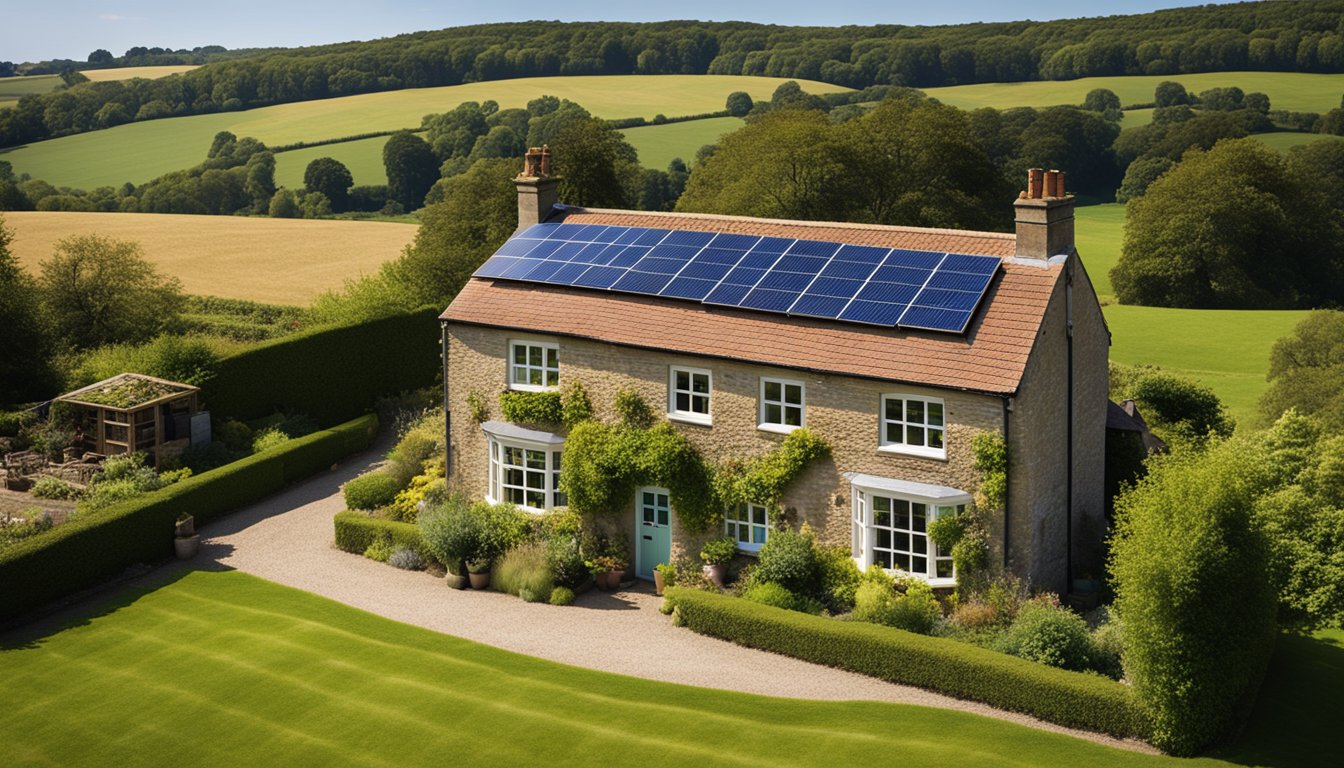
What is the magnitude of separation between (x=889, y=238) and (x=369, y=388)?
2132 centimetres

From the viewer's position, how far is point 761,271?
3169 cm

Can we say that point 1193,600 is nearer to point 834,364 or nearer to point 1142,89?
point 834,364

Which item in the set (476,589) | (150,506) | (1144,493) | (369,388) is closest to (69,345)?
(369,388)

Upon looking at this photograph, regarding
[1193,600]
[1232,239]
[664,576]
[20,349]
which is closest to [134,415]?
[20,349]

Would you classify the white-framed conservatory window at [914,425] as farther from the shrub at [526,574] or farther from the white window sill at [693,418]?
the shrub at [526,574]

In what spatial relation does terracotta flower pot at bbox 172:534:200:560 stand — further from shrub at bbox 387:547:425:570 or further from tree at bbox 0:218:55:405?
tree at bbox 0:218:55:405

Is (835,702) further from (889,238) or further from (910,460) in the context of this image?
(889,238)

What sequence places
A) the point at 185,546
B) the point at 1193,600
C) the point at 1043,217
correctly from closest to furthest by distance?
the point at 1193,600, the point at 1043,217, the point at 185,546

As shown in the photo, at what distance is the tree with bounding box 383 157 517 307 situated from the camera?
56.3 metres

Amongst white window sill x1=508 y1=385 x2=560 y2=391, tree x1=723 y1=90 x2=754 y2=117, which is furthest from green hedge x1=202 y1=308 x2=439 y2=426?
tree x1=723 y1=90 x2=754 y2=117

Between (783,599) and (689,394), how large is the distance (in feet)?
17.9

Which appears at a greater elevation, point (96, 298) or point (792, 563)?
point (96, 298)

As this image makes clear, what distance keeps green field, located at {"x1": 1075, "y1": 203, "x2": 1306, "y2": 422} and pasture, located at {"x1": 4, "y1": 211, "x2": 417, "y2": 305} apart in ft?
133

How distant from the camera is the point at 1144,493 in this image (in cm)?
2391
